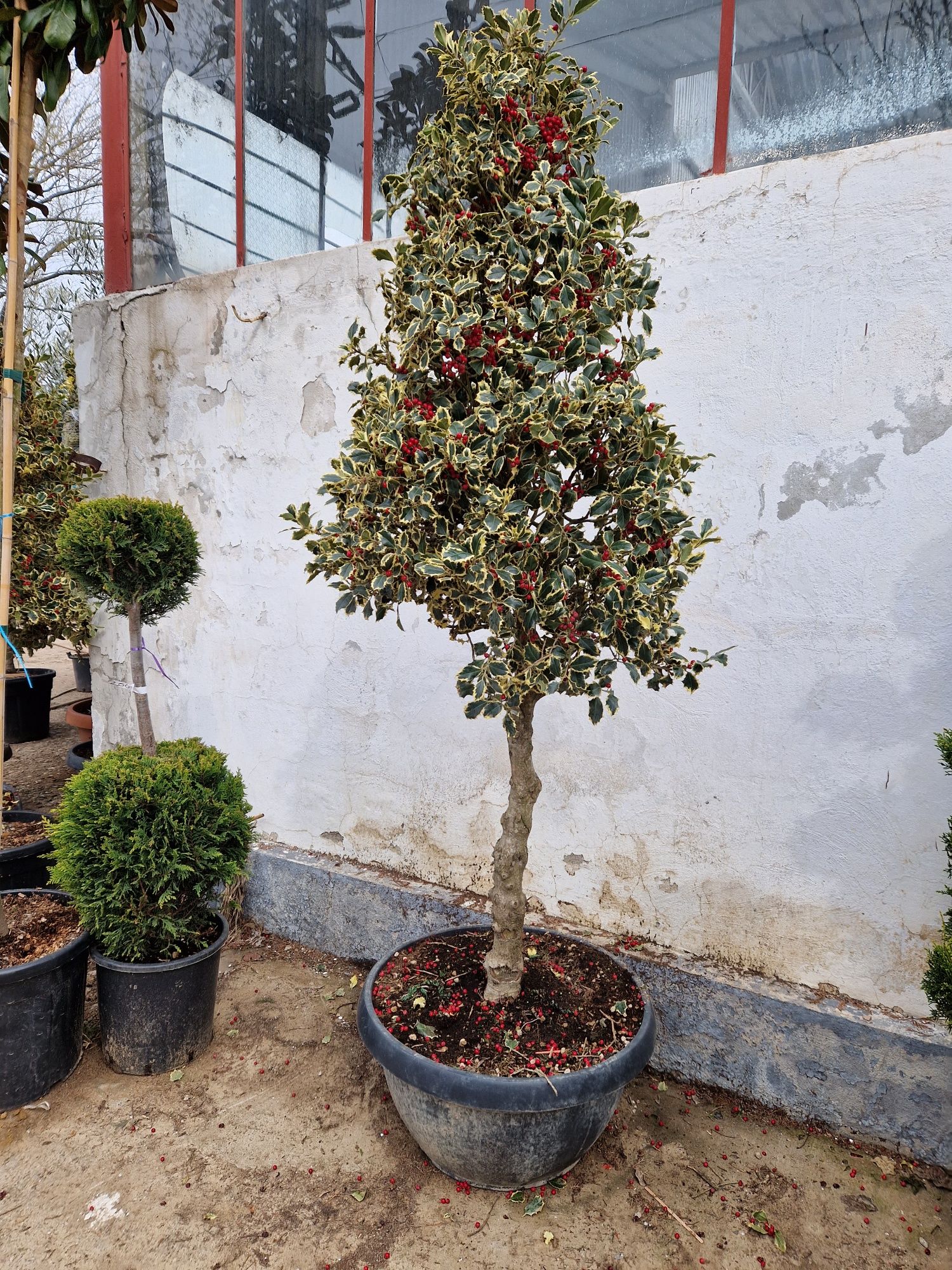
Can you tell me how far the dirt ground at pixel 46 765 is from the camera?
16.4 ft

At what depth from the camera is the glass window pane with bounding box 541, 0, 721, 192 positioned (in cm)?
254

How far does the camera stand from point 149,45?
378 centimetres

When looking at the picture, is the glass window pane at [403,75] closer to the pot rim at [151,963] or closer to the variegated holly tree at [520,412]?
the variegated holly tree at [520,412]

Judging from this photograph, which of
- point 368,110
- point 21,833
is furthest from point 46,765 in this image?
point 368,110

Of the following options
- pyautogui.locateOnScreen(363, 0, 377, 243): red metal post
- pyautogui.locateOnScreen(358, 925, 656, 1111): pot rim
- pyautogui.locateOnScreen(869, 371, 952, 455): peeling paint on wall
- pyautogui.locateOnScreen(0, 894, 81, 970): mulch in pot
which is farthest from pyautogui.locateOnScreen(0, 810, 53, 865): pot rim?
pyautogui.locateOnScreen(869, 371, 952, 455): peeling paint on wall

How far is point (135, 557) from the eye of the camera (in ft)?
9.25

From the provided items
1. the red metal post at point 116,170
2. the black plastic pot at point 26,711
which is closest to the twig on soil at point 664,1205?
the red metal post at point 116,170

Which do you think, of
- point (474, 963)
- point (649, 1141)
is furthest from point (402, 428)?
point (649, 1141)

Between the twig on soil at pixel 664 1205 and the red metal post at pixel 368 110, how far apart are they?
324 cm

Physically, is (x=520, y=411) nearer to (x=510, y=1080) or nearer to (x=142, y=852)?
(x=510, y=1080)

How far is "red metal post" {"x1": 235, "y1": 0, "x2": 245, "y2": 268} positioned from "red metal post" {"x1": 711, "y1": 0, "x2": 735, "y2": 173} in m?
2.03

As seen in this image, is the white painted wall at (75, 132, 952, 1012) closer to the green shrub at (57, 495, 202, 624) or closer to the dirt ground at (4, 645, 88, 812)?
the green shrub at (57, 495, 202, 624)

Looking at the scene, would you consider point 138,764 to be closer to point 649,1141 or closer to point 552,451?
point 552,451

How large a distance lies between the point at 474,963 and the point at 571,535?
1.30 metres
